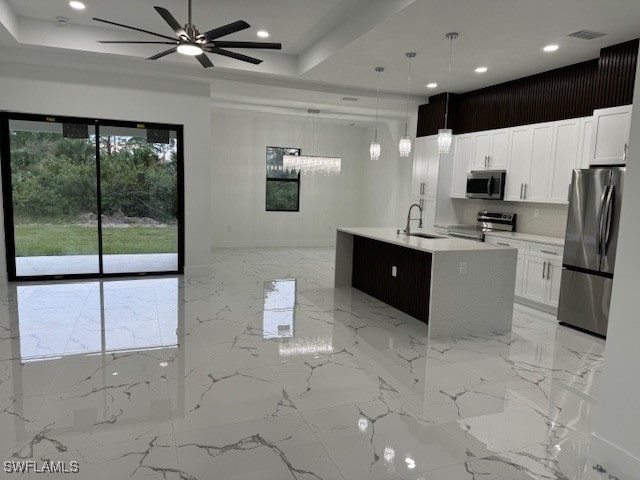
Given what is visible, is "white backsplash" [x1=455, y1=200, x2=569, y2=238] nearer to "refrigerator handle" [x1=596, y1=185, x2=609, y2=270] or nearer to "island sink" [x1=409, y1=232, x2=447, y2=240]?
"refrigerator handle" [x1=596, y1=185, x2=609, y2=270]

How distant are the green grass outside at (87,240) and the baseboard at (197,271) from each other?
38cm

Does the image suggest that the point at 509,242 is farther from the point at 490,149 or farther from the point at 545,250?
the point at 490,149

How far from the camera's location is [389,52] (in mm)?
5012

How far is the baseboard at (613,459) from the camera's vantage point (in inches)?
87.7

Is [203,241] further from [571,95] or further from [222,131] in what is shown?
[571,95]

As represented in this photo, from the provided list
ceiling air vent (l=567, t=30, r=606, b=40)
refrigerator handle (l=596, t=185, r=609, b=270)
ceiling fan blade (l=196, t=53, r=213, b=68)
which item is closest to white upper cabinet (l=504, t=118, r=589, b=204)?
refrigerator handle (l=596, t=185, r=609, b=270)

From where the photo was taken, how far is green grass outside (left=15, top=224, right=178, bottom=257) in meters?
6.18

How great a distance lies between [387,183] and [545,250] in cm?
494

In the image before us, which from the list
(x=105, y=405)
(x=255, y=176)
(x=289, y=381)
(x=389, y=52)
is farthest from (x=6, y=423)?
(x=255, y=176)

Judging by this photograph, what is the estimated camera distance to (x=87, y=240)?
6.43 m

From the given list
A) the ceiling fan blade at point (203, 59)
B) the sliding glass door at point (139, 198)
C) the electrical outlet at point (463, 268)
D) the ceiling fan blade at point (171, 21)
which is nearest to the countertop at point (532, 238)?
the electrical outlet at point (463, 268)

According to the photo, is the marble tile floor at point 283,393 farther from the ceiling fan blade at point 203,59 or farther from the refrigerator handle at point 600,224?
the ceiling fan blade at point 203,59

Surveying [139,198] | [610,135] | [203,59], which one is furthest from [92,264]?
[610,135]

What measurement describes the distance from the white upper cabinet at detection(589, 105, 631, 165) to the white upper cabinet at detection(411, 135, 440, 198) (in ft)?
8.85
